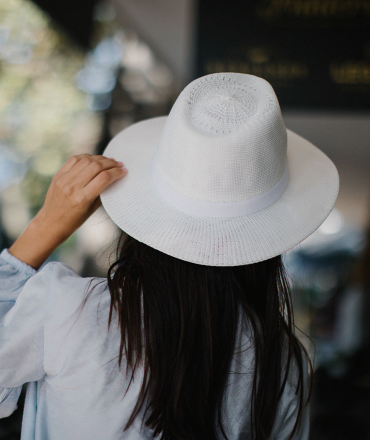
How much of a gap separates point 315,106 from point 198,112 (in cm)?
155

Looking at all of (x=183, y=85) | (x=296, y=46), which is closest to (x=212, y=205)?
(x=296, y=46)

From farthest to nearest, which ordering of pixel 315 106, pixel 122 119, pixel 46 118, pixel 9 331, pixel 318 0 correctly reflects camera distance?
pixel 122 119 → pixel 46 118 → pixel 315 106 → pixel 318 0 → pixel 9 331

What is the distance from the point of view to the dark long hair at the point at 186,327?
0.77m

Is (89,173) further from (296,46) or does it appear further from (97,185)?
(296,46)

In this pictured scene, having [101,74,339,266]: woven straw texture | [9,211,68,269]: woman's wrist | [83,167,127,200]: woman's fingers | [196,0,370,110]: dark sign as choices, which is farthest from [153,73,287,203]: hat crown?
[196,0,370,110]: dark sign

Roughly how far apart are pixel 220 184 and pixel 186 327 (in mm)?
310

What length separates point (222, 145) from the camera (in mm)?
727

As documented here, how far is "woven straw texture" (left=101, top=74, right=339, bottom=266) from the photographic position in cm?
74

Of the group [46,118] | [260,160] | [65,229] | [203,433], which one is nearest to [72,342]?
[65,229]

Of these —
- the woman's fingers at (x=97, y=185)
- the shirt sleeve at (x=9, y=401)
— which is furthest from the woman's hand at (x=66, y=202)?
the shirt sleeve at (x=9, y=401)

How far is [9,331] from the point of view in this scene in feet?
2.43

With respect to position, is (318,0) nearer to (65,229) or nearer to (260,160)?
(260,160)

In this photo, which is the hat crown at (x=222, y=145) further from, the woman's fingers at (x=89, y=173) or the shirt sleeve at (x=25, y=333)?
the shirt sleeve at (x=25, y=333)

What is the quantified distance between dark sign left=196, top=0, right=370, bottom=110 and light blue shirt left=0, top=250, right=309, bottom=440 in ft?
5.55
